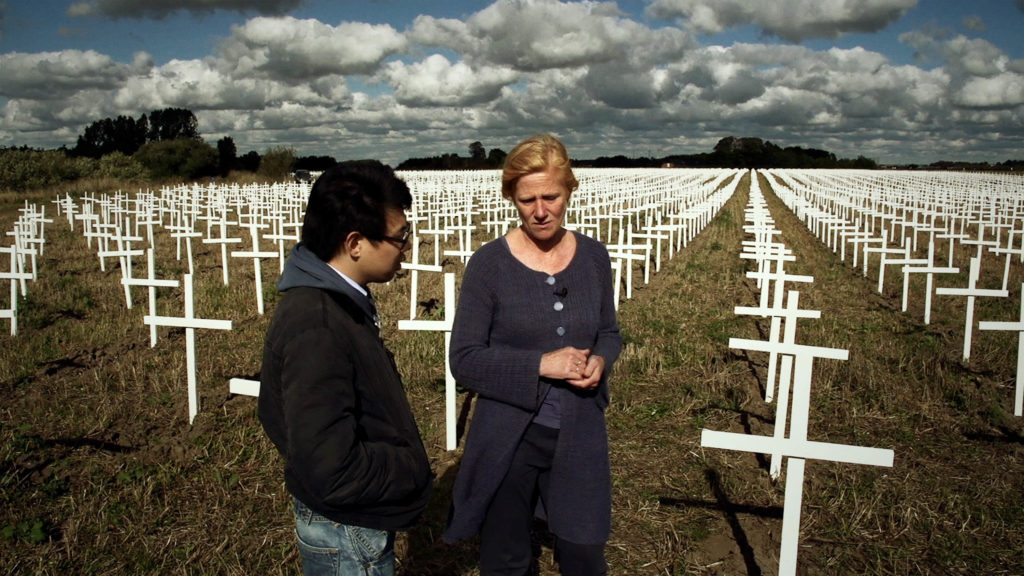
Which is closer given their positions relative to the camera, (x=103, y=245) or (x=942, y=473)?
(x=942, y=473)

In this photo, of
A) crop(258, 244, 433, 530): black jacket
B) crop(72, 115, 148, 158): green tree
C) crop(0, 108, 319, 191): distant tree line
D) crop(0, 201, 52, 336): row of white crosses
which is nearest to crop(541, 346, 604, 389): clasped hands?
crop(258, 244, 433, 530): black jacket

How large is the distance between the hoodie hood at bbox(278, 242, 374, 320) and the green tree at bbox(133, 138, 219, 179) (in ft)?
198

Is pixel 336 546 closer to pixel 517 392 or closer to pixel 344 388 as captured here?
pixel 344 388

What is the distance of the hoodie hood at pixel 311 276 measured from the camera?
1.63 meters

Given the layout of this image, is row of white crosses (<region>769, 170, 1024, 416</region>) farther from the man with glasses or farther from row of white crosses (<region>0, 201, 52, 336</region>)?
row of white crosses (<region>0, 201, 52, 336</region>)

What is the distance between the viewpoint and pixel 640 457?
4602mm

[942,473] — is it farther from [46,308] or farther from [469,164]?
[469,164]

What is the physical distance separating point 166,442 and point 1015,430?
20.0 feet

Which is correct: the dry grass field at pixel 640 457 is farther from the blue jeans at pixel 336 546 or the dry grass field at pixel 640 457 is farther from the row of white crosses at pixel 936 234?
the blue jeans at pixel 336 546

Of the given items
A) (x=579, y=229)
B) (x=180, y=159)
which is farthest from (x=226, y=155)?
(x=579, y=229)

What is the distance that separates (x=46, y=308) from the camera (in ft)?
29.9

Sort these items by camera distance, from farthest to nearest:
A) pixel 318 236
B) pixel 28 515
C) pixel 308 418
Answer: pixel 28 515, pixel 318 236, pixel 308 418

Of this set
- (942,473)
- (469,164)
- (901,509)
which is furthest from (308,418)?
(469,164)

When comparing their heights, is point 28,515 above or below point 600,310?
below
